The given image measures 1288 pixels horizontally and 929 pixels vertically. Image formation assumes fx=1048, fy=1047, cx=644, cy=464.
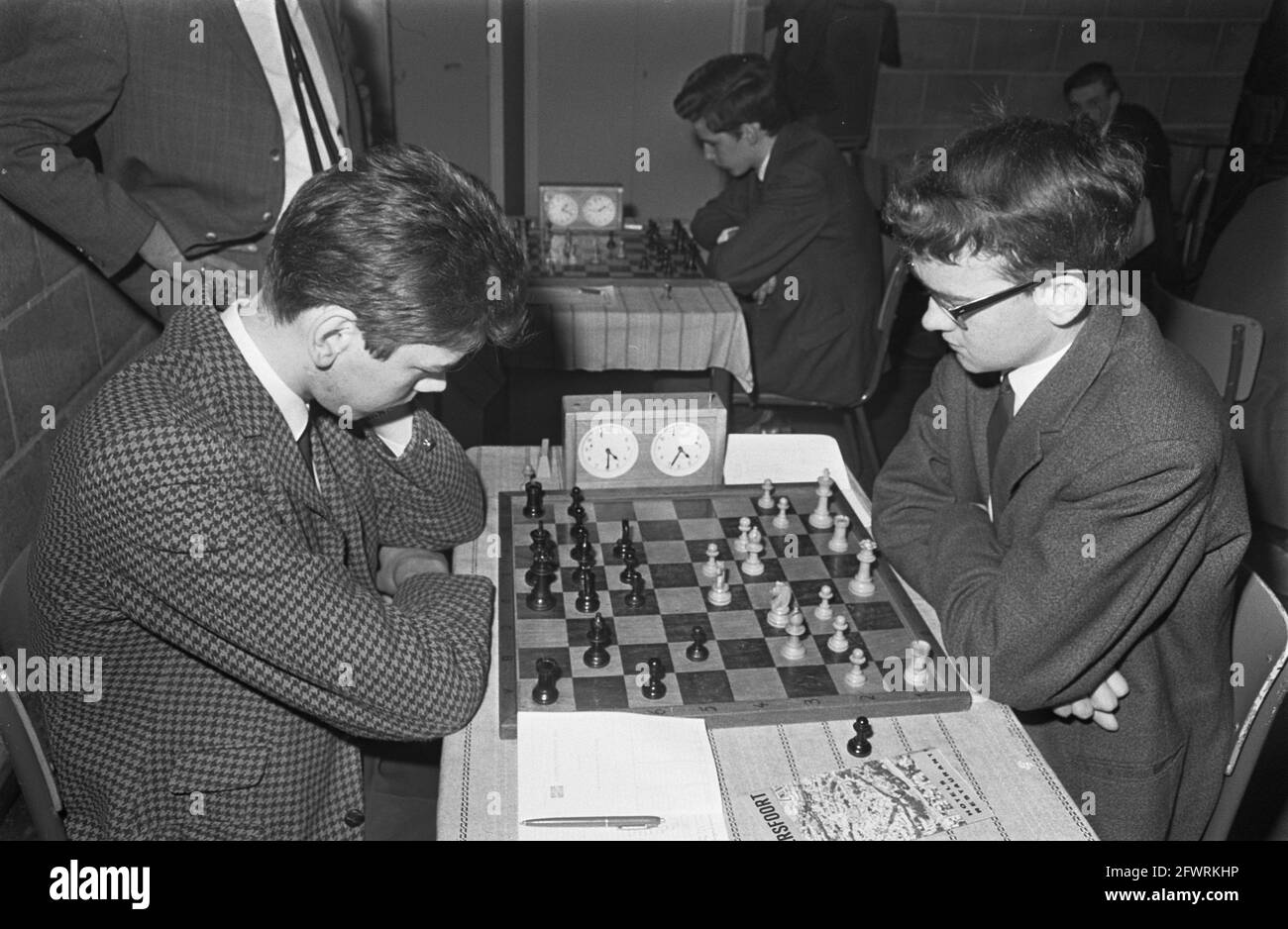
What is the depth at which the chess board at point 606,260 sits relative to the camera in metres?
3.45

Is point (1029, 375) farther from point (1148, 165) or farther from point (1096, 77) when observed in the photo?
point (1096, 77)

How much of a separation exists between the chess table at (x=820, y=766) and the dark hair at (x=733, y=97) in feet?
8.62

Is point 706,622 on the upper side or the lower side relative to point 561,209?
lower

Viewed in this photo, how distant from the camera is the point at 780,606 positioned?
5.49ft

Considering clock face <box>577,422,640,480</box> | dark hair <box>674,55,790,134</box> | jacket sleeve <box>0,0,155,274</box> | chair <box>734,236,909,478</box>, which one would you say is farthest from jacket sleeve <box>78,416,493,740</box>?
dark hair <box>674,55,790,134</box>

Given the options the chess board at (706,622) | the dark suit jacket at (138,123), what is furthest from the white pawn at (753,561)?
the dark suit jacket at (138,123)

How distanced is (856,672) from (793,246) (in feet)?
7.49

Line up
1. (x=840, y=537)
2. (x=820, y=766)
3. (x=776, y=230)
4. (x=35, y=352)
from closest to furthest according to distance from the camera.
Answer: (x=820, y=766), (x=840, y=537), (x=35, y=352), (x=776, y=230)

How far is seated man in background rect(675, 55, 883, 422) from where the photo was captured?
357 cm

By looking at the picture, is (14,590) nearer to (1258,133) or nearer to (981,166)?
(981,166)

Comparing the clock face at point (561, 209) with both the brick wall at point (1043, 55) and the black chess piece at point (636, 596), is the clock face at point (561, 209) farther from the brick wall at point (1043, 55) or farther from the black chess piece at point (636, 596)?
the brick wall at point (1043, 55)

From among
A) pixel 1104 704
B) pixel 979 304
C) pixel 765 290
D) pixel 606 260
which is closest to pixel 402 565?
pixel 979 304

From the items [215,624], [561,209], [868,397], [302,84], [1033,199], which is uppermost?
[302,84]
